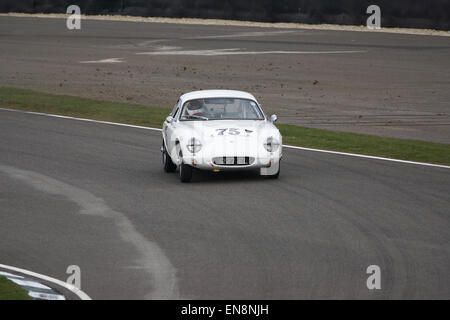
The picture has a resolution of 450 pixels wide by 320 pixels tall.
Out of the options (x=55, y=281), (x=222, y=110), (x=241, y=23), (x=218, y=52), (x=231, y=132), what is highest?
(x=241, y=23)

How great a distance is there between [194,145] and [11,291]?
6142 millimetres

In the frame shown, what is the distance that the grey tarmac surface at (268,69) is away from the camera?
2483cm

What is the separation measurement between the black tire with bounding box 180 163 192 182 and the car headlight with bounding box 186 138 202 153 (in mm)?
264

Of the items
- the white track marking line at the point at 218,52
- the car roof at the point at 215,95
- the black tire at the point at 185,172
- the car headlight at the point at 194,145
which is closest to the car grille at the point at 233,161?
the car headlight at the point at 194,145

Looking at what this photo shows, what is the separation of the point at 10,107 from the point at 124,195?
41.5 ft

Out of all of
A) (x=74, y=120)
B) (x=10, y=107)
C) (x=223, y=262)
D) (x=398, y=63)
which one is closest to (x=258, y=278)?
(x=223, y=262)

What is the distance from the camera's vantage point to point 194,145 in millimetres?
14852

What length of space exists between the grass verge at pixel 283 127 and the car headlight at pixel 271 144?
359cm

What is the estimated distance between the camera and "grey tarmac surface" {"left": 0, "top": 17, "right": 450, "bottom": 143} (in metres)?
24.8

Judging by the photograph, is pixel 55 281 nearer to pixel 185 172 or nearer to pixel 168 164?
pixel 185 172

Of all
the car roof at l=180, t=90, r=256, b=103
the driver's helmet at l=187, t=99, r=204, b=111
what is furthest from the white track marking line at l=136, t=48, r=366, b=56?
the driver's helmet at l=187, t=99, r=204, b=111

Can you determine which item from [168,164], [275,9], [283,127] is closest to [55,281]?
[168,164]
